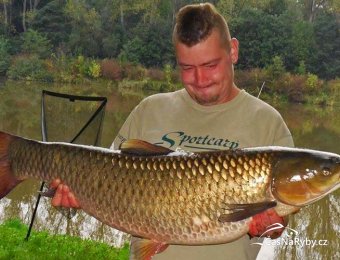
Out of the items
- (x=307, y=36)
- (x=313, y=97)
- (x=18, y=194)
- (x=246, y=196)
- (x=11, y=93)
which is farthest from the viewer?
(x=307, y=36)

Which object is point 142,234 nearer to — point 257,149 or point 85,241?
point 257,149

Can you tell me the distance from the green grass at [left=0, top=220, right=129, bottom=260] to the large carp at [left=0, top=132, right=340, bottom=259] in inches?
115

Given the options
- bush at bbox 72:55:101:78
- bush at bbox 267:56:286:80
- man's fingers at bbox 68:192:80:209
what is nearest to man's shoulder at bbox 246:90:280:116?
man's fingers at bbox 68:192:80:209

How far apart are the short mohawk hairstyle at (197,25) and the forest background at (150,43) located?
25947mm

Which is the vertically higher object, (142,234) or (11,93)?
(142,234)

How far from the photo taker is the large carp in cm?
172

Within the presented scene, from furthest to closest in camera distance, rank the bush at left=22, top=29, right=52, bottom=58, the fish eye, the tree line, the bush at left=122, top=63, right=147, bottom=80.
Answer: the tree line < the bush at left=22, top=29, right=52, bottom=58 < the bush at left=122, top=63, right=147, bottom=80 < the fish eye

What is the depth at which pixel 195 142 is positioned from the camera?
1931 mm

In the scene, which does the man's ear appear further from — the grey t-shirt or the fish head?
the fish head

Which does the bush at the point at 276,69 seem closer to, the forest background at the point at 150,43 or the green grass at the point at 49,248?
the forest background at the point at 150,43

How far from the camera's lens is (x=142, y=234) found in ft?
6.01

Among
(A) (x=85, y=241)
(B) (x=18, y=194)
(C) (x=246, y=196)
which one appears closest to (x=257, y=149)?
(C) (x=246, y=196)

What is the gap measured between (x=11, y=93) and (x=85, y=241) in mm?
19518

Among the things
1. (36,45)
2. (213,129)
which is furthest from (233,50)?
(36,45)
